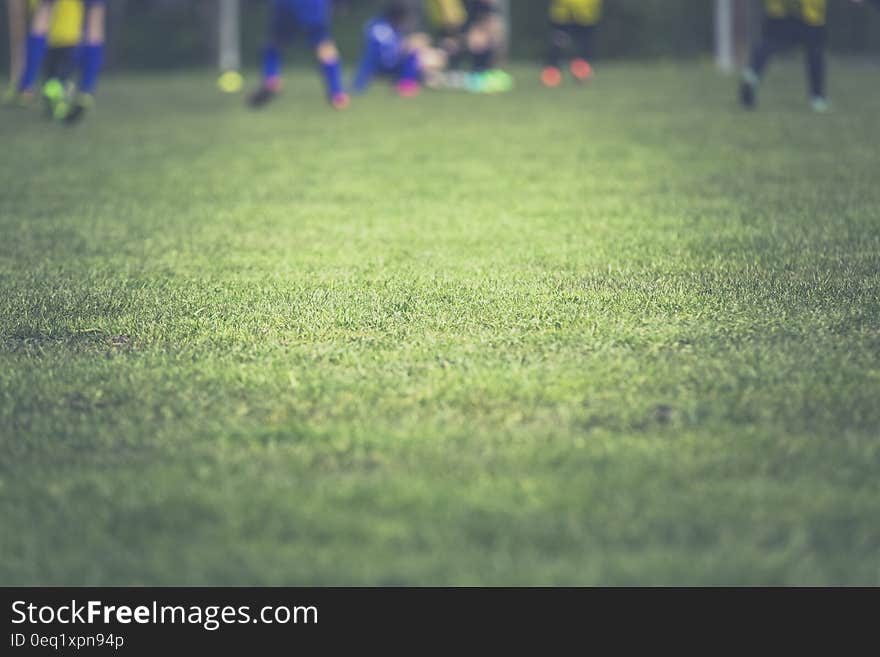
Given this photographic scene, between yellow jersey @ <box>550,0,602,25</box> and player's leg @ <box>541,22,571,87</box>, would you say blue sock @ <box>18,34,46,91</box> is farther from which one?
yellow jersey @ <box>550,0,602,25</box>

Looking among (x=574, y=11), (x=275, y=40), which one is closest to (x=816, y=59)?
(x=275, y=40)

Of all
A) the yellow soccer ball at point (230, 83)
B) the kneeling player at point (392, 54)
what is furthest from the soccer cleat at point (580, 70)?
the yellow soccer ball at point (230, 83)

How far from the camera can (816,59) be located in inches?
508

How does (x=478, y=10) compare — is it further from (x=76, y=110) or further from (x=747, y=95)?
(x=76, y=110)

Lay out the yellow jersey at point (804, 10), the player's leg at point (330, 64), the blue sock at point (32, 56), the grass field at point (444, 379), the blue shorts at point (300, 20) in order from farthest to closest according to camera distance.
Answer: the player's leg at point (330, 64), the blue shorts at point (300, 20), the yellow jersey at point (804, 10), the blue sock at point (32, 56), the grass field at point (444, 379)

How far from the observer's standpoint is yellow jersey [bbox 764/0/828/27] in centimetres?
1268

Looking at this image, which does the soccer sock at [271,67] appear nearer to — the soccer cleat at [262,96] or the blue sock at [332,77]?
the soccer cleat at [262,96]

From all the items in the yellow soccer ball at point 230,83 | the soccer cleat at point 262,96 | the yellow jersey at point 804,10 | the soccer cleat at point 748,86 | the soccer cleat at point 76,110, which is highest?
the yellow jersey at point 804,10

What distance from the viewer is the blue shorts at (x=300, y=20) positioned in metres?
14.1

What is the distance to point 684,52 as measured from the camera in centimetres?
2483

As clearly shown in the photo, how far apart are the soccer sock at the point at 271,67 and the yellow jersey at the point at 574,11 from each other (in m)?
5.35

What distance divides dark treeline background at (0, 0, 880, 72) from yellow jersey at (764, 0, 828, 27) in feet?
32.4

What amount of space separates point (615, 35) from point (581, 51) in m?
5.90
